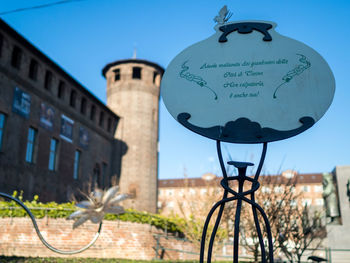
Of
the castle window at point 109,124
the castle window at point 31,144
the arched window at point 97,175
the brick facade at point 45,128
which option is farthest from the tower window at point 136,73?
the castle window at point 31,144

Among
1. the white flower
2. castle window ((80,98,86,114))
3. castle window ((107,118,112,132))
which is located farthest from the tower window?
the white flower

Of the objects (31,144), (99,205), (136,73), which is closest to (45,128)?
(31,144)

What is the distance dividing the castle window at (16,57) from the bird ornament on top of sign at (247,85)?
18819 mm

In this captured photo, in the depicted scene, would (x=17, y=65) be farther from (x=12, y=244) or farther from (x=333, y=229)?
(x=333, y=229)

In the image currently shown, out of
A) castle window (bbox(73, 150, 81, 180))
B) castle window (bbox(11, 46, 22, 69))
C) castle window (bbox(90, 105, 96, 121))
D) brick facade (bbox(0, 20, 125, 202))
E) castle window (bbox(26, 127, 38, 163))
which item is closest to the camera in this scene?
brick facade (bbox(0, 20, 125, 202))

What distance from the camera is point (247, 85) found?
4.41 meters

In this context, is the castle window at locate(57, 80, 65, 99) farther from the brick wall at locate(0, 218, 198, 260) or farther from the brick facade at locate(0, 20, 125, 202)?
the brick wall at locate(0, 218, 198, 260)

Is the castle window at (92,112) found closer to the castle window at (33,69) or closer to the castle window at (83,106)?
the castle window at (83,106)

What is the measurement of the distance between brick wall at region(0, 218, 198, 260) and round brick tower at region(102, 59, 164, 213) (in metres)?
15.0

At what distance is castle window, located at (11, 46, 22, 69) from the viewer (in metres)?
21.1

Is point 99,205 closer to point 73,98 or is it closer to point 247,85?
point 247,85

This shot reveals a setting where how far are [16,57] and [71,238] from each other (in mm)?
12316

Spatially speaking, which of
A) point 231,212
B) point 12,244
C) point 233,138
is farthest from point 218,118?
point 12,244

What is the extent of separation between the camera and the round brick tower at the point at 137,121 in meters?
30.3
